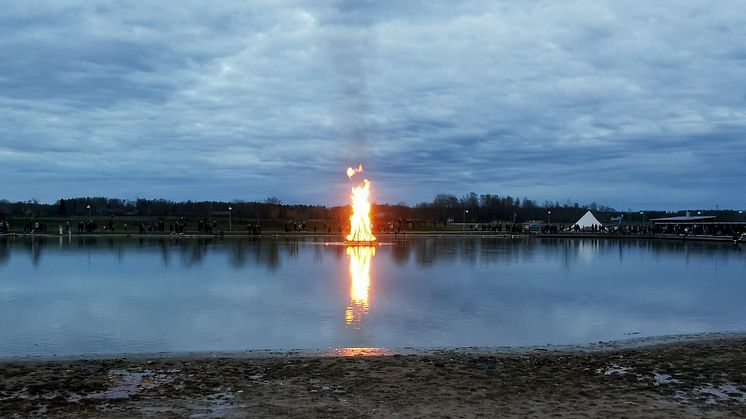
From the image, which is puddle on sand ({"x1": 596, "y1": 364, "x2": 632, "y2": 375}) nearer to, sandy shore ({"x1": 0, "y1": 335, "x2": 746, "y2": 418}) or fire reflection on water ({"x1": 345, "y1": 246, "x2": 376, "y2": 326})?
sandy shore ({"x1": 0, "y1": 335, "x2": 746, "y2": 418})

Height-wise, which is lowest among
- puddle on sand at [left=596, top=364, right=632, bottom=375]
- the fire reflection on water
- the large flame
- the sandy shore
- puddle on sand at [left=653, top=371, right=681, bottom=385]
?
puddle on sand at [left=653, top=371, right=681, bottom=385]

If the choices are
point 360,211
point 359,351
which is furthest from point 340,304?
point 360,211

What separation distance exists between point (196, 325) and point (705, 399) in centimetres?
837

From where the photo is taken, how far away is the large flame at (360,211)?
132 ft

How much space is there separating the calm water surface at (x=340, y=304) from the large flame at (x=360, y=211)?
1501 centimetres

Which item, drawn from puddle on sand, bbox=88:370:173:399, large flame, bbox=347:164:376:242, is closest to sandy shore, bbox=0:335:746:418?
puddle on sand, bbox=88:370:173:399

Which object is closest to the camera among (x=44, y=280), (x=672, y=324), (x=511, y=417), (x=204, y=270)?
(x=511, y=417)

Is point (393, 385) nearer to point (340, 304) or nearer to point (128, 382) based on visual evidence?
point (128, 382)

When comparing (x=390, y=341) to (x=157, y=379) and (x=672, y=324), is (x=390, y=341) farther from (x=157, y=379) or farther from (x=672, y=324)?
(x=672, y=324)

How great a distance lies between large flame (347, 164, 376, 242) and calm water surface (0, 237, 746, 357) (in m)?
15.0

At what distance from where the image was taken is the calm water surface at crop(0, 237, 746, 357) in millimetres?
10945

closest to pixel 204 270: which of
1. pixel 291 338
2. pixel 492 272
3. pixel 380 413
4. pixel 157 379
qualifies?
pixel 492 272

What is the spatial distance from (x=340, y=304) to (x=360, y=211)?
2647cm

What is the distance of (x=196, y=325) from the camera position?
12.0 metres
